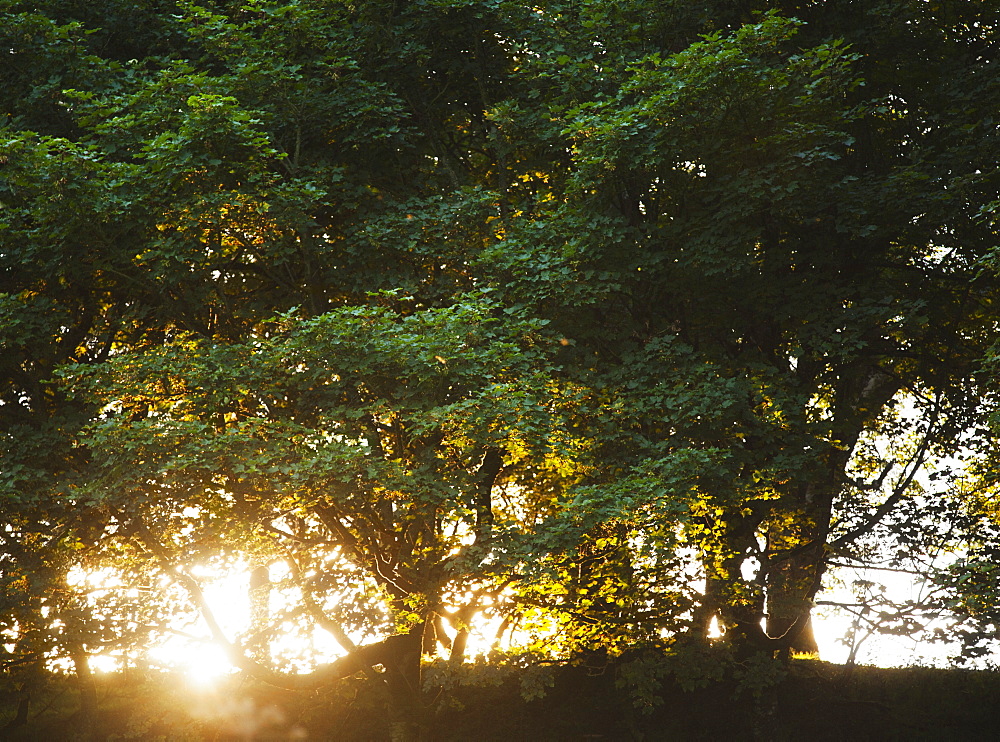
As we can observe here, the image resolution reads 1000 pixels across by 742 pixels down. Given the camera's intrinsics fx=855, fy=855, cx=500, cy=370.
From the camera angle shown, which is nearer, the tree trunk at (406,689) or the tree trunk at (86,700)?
the tree trunk at (406,689)

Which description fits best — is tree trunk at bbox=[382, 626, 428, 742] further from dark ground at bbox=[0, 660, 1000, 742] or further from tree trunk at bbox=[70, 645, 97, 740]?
tree trunk at bbox=[70, 645, 97, 740]

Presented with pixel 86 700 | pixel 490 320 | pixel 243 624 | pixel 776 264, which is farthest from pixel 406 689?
pixel 776 264

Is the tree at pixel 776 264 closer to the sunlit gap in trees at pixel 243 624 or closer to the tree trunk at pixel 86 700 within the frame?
the sunlit gap in trees at pixel 243 624

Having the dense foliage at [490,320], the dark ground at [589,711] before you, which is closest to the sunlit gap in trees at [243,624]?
the dense foliage at [490,320]

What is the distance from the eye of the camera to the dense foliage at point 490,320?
1007 cm

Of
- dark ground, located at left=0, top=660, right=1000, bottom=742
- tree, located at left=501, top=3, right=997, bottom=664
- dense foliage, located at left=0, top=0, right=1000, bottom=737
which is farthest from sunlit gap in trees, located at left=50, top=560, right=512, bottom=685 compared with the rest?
tree, located at left=501, top=3, right=997, bottom=664

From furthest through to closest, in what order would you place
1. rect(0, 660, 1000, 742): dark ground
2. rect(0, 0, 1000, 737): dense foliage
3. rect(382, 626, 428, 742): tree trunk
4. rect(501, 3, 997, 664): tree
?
rect(0, 660, 1000, 742): dark ground, rect(382, 626, 428, 742): tree trunk, rect(501, 3, 997, 664): tree, rect(0, 0, 1000, 737): dense foliage

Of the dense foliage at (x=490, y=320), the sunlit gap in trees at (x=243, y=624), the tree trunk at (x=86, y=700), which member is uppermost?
the dense foliage at (x=490, y=320)

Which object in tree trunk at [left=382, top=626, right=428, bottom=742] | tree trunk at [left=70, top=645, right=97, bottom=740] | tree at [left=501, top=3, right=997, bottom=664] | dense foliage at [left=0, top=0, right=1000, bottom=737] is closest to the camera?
dense foliage at [left=0, top=0, right=1000, bottom=737]

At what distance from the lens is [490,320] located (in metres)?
10.0

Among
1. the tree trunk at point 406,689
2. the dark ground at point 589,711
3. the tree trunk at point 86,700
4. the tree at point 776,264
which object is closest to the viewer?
the tree at point 776,264

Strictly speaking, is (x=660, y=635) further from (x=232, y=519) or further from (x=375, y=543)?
(x=232, y=519)

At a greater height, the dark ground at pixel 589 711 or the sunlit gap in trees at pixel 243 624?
the sunlit gap in trees at pixel 243 624

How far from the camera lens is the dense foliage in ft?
33.0
